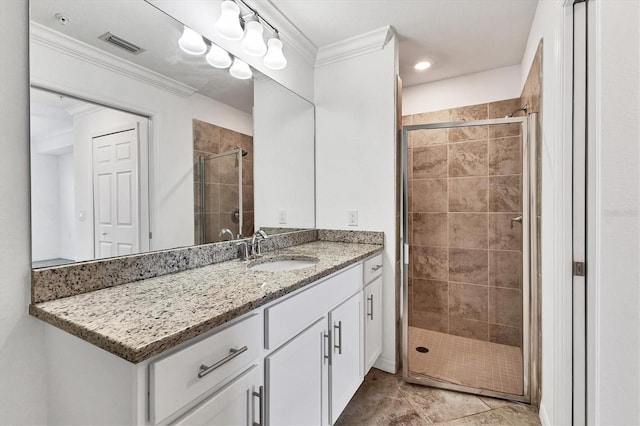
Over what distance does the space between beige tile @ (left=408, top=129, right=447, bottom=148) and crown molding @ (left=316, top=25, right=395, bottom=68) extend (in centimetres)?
83

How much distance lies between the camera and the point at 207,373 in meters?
0.72

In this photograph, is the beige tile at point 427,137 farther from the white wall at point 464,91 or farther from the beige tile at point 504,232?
the beige tile at point 504,232

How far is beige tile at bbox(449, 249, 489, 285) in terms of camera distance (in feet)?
7.85

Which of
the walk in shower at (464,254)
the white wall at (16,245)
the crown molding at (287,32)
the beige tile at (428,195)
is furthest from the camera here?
the beige tile at (428,195)

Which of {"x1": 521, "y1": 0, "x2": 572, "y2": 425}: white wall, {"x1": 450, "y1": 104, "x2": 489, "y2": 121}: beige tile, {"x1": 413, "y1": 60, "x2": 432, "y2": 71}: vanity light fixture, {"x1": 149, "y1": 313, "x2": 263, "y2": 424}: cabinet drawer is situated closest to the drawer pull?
{"x1": 149, "y1": 313, "x2": 263, "y2": 424}: cabinet drawer

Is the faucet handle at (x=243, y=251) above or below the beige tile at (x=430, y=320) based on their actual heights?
above

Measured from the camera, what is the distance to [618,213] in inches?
28.1

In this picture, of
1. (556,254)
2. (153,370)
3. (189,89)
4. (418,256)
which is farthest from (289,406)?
(418,256)

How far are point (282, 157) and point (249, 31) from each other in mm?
774

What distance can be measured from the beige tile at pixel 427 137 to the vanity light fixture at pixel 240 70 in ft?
4.92

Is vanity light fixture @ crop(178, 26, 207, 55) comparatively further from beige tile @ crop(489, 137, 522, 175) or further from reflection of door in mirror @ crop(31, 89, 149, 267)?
beige tile @ crop(489, 137, 522, 175)

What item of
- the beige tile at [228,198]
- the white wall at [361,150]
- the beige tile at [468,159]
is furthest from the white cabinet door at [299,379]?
the beige tile at [468,159]

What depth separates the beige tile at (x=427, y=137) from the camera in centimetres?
249

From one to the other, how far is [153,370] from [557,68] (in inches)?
69.8
